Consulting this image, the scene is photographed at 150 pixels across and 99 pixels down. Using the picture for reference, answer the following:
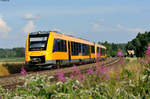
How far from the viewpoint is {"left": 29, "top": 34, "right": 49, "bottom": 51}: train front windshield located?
20.5 m

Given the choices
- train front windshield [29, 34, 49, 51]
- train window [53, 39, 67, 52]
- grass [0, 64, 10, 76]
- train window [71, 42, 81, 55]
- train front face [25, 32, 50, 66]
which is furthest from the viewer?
train window [71, 42, 81, 55]

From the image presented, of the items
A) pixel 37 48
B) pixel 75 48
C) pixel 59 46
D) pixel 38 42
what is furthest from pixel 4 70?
pixel 75 48

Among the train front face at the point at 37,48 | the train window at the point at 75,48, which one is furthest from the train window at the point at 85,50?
the train front face at the point at 37,48

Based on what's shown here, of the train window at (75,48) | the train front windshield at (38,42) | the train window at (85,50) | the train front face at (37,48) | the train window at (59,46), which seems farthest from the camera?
the train window at (85,50)

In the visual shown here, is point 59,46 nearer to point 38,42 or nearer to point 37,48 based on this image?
point 38,42

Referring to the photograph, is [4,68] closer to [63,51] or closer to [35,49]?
[35,49]

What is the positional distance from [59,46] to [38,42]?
1973 mm

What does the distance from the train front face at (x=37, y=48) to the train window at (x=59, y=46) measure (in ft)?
2.94

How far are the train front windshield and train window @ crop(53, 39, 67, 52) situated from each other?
2.89 ft

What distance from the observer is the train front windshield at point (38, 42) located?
20484 millimetres

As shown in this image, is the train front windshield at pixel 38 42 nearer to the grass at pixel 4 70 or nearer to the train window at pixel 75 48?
the grass at pixel 4 70

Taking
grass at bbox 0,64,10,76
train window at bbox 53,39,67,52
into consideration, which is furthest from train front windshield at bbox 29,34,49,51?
grass at bbox 0,64,10,76

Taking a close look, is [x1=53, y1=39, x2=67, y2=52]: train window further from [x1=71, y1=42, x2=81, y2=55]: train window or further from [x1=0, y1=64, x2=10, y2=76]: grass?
[x1=0, y1=64, x2=10, y2=76]: grass

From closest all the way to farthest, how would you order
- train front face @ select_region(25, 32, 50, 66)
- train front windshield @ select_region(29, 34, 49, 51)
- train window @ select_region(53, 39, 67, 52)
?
train front face @ select_region(25, 32, 50, 66), train front windshield @ select_region(29, 34, 49, 51), train window @ select_region(53, 39, 67, 52)
